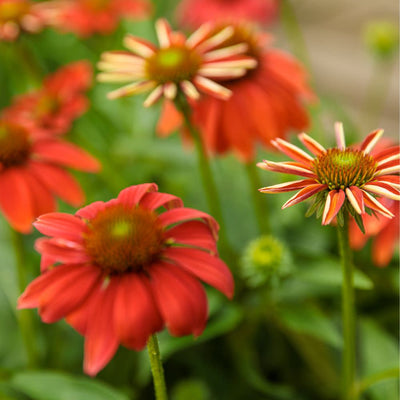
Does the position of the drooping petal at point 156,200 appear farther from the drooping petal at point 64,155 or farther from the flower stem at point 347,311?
the drooping petal at point 64,155

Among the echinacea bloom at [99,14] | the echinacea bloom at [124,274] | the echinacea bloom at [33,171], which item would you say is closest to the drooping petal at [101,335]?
the echinacea bloom at [124,274]

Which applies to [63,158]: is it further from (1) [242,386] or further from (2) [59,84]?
(1) [242,386]

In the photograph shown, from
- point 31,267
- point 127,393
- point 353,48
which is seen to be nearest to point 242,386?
point 127,393

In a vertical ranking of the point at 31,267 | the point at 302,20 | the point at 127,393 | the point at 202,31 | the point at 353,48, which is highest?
the point at 302,20

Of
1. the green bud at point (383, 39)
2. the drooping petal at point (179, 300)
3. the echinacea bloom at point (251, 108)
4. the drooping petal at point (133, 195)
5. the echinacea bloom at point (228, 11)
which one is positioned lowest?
the drooping petal at point (179, 300)

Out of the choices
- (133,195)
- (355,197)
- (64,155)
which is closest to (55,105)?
(64,155)

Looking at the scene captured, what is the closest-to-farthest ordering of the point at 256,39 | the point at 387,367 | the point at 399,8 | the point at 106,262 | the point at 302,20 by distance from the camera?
the point at 106,262 < the point at 387,367 < the point at 256,39 < the point at 399,8 < the point at 302,20
